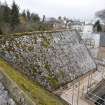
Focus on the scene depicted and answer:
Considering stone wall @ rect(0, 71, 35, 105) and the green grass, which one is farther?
the green grass

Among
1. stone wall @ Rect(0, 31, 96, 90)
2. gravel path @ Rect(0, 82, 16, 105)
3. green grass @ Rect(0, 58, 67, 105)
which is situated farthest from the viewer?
stone wall @ Rect(0, 31, 96, 90)

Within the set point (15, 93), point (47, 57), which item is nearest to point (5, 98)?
point (15, 93)

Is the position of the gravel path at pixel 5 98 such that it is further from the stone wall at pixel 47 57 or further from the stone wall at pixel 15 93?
the stone wall at pixel 47 57

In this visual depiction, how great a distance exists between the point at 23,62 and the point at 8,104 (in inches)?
226

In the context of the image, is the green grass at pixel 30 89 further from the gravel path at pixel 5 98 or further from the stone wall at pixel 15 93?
the gravel path at pixel 5 98

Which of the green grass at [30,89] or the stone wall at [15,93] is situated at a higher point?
the stone wall at [15,93]

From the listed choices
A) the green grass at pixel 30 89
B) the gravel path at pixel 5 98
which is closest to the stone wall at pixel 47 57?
the green grass at pixel 30 89

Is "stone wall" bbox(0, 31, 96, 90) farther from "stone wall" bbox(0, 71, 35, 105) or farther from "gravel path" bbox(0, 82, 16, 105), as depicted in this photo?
"gravel path" bbox(0, 82, 16, 105)

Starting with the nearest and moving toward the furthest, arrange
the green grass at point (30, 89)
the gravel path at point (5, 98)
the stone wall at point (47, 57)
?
1. the gravel path at point (5, 98)
2. the green grass at point (30, 89)
3. the stone wall at point (47, 57)

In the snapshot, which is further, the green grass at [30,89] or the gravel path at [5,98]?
the green grass at [30,89]

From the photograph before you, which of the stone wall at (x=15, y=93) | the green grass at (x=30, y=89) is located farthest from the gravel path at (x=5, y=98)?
the green grass at (x=30, y=89)

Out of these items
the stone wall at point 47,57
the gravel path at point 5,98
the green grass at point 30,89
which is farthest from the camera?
the stone wall at point 47,57

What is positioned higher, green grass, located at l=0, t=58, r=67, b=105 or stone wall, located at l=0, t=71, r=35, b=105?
stone wall, located at l=0, t=71, r=35, b=105

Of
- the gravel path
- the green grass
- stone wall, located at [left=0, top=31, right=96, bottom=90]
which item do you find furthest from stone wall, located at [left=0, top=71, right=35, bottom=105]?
stone wall, located at [left=0, top=31, right=96, bottom=90]
